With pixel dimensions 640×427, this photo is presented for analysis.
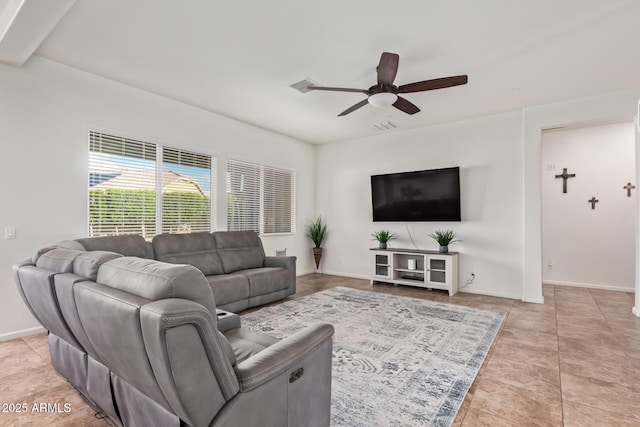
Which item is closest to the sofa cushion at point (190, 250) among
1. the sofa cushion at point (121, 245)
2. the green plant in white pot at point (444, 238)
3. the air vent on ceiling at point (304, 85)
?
the sofa cushion at point (121, 245)

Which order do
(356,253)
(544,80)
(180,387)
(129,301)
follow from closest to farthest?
(180,387) → (129,301) → (544,80) → (356,253)

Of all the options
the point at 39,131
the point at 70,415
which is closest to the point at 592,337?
the point at 70,415

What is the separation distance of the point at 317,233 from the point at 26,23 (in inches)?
208

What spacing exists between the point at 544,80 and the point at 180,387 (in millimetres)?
4682

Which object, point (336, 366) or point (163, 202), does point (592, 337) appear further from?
point (163, 202)

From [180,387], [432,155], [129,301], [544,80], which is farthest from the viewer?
[432,155]

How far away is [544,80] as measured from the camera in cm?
379

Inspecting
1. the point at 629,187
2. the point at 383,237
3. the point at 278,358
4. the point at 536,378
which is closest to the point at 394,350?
the point at 536,378

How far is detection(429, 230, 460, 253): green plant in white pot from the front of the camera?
5.26 metres

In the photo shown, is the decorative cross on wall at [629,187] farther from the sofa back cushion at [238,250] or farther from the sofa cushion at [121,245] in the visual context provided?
the sofa cushion at [121,245]

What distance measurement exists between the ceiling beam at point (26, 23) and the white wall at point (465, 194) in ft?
16.4

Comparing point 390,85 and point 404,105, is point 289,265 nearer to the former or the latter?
point 404,105

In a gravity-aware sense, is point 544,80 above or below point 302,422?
above

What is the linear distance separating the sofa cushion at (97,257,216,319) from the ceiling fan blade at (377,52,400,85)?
233 cm
